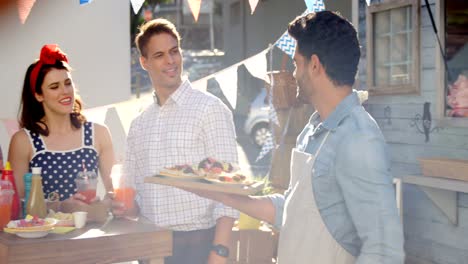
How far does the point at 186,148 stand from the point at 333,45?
Answer: 1221 mm

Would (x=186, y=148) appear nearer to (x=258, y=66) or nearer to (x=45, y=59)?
(x=45, y=59)

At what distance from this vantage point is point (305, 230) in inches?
92.9

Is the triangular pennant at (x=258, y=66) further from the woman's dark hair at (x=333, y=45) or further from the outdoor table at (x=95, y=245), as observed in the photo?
the woman's dark hair at (x=333, y=45)

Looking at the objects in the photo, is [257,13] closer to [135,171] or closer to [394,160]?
[394,160]

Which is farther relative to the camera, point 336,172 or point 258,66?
point 258,66

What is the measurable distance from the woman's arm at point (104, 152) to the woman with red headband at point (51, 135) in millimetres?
39

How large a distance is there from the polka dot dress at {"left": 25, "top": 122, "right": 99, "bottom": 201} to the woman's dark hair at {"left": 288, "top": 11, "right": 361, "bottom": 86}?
1653 millimetres

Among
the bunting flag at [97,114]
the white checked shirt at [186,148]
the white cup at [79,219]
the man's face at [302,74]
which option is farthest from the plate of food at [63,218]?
the bunting flag at [97,114]

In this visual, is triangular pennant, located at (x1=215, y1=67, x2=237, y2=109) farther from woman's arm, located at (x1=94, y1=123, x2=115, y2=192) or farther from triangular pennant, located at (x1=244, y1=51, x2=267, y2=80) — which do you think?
woman's arm, located at (x1=94, y1=123, x2=115, y2=192)

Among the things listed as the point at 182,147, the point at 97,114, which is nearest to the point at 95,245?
the point at 182,147

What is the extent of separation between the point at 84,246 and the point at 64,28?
317 centimetres

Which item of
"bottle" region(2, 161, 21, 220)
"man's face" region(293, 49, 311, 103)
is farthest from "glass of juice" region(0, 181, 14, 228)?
"man's face" region(293, 49, 311, 103)

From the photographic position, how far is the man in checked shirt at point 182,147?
132 inches

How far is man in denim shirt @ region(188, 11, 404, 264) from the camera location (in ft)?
7.15
